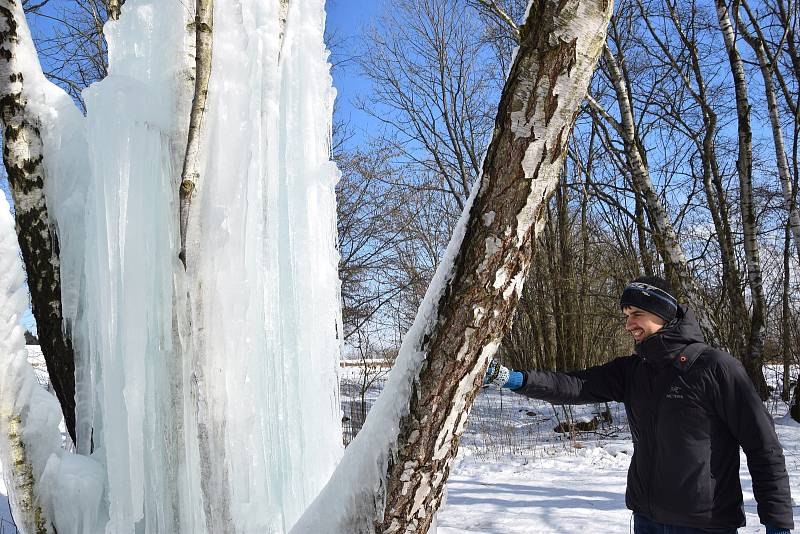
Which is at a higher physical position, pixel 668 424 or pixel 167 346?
pixel 167 346

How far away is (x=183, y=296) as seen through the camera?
2730mm

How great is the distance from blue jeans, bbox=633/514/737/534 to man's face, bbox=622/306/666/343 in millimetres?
663

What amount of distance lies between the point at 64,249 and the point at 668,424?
2.80 meters

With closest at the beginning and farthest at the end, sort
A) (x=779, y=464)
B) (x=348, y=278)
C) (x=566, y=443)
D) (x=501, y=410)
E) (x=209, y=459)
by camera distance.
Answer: (x=779, y=464)
(x=209, y=459)
(x=566, y=443)
(x=501, y=410)
(x=348, y=278)

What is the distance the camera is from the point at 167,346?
275 centimetres

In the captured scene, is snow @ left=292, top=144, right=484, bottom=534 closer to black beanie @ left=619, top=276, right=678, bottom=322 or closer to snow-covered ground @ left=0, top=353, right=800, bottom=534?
black beanie @ left=619, top=276, right=678, bottom=322

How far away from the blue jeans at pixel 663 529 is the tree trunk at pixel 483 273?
1.03 meters

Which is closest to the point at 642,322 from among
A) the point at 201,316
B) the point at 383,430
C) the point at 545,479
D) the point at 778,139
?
the point at 383,430

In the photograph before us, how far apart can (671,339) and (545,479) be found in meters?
4.13

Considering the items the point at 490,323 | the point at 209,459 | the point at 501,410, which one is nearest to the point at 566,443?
the point at 501,410

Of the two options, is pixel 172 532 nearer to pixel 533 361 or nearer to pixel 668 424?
pixel 668 424

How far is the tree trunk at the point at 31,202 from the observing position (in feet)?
9.12

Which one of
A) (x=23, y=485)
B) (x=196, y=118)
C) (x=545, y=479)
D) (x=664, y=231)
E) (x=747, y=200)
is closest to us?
(x=23, y=485)

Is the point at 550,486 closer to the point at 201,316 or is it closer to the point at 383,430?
the point at 201,316
